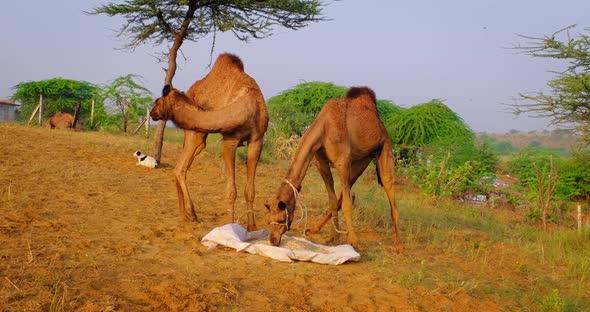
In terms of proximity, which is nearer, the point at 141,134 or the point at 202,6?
the point at 202,6

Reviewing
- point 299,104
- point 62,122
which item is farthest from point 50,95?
point 299,104

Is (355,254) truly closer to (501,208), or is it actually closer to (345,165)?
(345,165)

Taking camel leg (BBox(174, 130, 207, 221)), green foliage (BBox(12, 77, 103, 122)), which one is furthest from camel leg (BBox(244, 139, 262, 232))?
green foliage (BBox(12, 77, 103, 122))

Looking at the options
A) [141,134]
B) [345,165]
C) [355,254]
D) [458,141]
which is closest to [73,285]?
[355,254]

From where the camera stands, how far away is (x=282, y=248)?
6.00 meters

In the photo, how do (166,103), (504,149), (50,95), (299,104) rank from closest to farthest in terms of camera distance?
1. (166,103)
2. (299,104)
3. (50,95)
4. (504,149)

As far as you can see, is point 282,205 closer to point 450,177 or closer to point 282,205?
point 282,205

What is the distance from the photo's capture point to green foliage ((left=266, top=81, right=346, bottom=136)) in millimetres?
22219

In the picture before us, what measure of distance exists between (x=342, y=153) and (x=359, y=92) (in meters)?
1.38

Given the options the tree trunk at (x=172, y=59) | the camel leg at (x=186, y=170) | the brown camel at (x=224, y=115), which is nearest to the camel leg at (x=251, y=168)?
the brown camel at (x=224, y=115)

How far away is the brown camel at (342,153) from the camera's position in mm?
6398

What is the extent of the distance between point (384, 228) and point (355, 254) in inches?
111

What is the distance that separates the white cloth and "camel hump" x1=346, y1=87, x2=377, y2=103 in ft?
7.97

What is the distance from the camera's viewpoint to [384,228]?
8.91 metres
